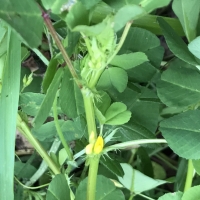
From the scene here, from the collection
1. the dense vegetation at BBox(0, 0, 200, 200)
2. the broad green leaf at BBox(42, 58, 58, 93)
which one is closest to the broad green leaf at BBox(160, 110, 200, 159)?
the dense vegetation at BBox(0, 0, 200, 200)

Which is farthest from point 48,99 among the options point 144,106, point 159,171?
point 159,171

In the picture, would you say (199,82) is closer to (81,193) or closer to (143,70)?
(143,70)

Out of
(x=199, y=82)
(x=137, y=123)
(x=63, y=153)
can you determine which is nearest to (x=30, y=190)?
(x=63, y=153)

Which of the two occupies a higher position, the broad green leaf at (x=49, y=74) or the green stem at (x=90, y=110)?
the broad green leaf at (x=49, y=74)

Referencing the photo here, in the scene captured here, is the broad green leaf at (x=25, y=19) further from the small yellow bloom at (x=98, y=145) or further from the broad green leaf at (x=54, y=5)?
the small yellow bloom at (x=98, y=145)

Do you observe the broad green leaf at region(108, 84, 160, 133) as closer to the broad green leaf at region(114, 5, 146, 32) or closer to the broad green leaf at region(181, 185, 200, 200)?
the broad green leaf at region(181, 185, 200, 200)

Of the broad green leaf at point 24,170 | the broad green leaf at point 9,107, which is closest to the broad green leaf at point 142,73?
the broad green leaf at point 9,107
